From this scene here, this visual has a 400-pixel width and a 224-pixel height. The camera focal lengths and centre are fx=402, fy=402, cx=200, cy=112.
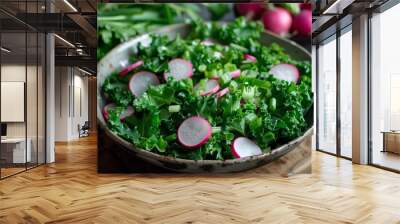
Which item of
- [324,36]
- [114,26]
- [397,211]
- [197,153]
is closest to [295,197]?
[397,211]

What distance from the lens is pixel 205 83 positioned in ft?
18.7

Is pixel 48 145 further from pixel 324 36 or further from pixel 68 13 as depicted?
pixel 324 36

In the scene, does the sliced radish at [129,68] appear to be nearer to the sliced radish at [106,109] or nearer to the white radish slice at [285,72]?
the sliced radish at [106,109]

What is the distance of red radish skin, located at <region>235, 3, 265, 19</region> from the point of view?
5832 mm

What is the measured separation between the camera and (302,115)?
227 inches

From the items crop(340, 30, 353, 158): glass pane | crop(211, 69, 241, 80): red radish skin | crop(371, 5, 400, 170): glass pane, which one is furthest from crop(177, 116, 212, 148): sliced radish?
crop(340, 30, 353, 158): glass pane

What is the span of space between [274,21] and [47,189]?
379cm

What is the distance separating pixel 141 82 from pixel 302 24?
2.50 meters

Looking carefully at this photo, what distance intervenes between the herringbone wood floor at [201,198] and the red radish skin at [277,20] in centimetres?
214

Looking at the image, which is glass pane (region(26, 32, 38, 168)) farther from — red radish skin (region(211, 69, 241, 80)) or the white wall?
the white wall

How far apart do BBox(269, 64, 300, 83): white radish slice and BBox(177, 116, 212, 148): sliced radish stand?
1227mm

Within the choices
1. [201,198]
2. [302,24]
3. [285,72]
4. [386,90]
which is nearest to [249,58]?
[285,72]

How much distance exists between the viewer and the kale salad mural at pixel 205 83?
18.4 ft

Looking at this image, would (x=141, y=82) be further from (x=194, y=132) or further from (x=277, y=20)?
(x=277, y=20)
